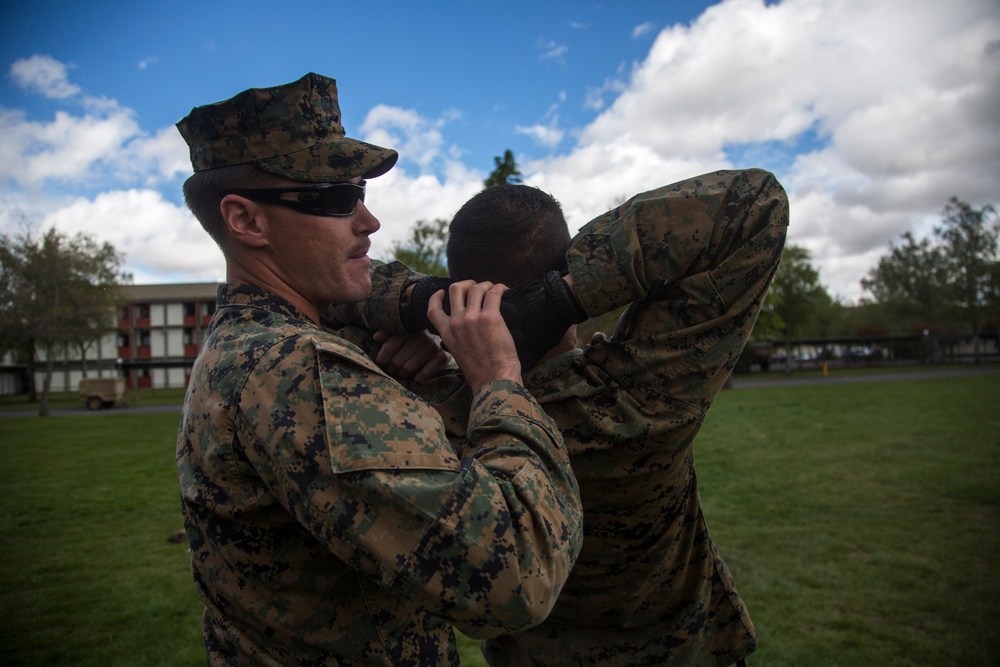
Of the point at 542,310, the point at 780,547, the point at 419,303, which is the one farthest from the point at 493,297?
the point at 780,547

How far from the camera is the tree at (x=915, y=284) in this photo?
200 feet

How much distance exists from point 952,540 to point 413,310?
9.06 meters

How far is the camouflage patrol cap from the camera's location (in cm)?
189

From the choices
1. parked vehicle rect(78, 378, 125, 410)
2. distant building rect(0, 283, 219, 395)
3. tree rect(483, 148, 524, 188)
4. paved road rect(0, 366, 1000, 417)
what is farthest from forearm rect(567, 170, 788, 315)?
distant building rect(0, 283, 219, 395)

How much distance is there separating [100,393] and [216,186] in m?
42.2

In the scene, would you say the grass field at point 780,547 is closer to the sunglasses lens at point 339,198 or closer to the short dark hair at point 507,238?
the short dark hair at point 507,238

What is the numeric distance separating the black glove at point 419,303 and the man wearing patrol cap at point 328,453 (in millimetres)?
189

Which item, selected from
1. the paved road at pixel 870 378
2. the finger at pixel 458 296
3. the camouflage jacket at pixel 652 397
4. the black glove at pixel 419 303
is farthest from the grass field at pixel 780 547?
the paved road at pixel 870 378

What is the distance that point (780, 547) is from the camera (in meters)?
8.62

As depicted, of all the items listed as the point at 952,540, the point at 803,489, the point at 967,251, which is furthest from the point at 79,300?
the point at 967,251

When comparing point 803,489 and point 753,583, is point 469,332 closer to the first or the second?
point 753,583

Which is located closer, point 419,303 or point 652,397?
point 652,397

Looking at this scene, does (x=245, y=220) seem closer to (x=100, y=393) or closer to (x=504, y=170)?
(x=504, y=170)

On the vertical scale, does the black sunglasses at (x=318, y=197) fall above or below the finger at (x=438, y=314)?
above
